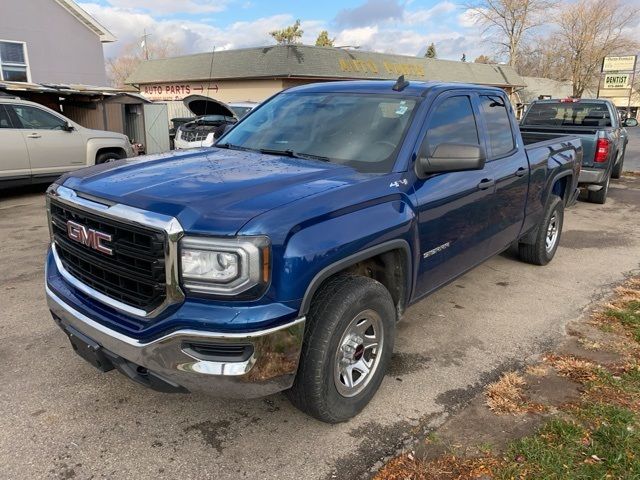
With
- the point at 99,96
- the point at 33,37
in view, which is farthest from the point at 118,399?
the point at 33,37

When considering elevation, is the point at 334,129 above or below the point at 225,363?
above

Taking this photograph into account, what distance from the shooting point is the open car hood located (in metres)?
11.0

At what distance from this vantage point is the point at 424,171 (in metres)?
3.28

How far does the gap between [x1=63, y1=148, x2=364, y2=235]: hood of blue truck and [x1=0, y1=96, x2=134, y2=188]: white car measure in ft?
23.1

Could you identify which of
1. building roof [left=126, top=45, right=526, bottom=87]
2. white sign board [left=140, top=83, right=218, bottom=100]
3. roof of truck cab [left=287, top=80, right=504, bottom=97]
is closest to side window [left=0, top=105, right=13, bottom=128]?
roof of truck cab [left=287, top=80, right=504, bottom=97]

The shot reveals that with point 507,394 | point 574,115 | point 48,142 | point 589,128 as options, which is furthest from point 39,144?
point 574,115

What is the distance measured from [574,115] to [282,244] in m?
9.72

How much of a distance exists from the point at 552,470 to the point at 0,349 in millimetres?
3775

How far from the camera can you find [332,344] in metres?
2.62

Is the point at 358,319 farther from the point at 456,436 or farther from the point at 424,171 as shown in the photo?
the point at 424,171

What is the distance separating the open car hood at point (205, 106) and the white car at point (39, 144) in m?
1.93

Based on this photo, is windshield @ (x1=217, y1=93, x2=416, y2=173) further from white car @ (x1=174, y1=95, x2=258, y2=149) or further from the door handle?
white car @ (x1=174, y1=95, x2=258, y2=149)

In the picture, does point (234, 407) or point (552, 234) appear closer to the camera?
point (234, 407)

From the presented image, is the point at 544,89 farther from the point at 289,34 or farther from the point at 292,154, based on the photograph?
the point at 292,154
